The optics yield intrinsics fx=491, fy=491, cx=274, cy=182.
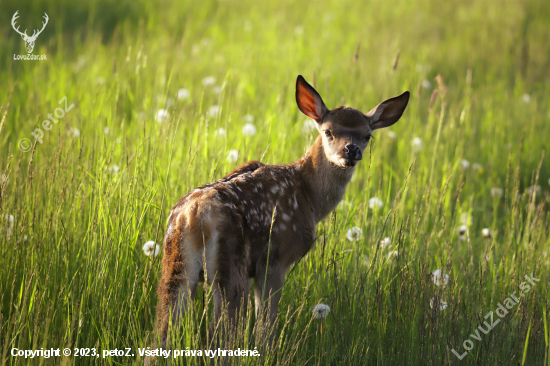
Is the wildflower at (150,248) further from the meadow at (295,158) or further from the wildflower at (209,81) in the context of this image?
the wildflower at (209,81)

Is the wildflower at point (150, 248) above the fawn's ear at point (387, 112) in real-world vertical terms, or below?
below

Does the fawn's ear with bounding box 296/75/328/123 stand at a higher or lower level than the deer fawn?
higher

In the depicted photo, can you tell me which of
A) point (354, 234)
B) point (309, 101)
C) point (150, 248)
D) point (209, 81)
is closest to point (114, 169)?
point (150, 248)

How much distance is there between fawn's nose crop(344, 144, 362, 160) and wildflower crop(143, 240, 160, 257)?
144 cm

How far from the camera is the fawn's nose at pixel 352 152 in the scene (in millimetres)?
3377

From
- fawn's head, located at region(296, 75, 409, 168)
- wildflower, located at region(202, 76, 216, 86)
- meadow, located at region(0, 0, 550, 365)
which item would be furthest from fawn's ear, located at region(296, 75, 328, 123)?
wildflower, located at region(202, 76, 216, 86)

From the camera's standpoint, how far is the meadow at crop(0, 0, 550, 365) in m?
3.12

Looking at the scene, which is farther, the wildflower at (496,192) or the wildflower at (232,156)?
the wildflower at (496,192)

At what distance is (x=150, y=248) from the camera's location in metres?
3.45

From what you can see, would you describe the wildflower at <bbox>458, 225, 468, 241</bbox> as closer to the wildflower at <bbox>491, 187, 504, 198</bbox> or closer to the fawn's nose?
the wildflower at <bbox>491, 187, 504, 198</bbox>

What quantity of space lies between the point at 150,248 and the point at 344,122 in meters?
1.66

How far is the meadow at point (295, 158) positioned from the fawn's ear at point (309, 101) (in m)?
0.64

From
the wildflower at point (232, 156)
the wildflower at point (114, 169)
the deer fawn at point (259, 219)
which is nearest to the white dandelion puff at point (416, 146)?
the deer fawn at point (259, 219)

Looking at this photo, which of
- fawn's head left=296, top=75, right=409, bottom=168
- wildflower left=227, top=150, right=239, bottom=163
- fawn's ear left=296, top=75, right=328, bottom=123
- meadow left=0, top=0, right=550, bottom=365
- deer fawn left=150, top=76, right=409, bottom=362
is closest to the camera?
deer fawn left=150, top=76, right=409, bottom=362
